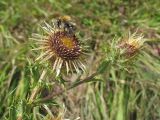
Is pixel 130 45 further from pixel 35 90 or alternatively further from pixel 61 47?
pixel 35 90

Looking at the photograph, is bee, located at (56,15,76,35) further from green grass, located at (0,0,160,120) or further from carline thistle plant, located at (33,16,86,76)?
green grass, located at (0,0,160,120)

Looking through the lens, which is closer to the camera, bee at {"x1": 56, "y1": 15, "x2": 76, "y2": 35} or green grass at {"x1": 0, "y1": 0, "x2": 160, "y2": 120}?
bee at {"x1": 56, "y1": 15, "x2": 76, "y2": 35}

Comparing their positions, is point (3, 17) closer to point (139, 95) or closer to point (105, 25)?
point (105, 25)

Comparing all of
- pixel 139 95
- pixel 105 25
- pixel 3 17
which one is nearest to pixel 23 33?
pixel 3 17

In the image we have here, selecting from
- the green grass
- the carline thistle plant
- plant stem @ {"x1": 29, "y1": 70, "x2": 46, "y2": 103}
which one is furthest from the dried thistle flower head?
the green grass

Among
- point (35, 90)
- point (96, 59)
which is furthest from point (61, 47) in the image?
point (96, 59)

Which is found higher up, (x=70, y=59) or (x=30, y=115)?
(x=70, y=59)
